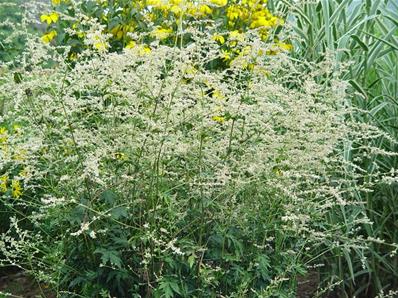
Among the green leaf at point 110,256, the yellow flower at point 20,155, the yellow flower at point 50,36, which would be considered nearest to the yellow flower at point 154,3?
the yellow flower at point 50,36

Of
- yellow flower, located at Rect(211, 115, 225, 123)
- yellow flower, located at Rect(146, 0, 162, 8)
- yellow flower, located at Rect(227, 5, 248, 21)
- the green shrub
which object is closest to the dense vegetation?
yellow flower, located at Rect(211, 115, 225, 123)

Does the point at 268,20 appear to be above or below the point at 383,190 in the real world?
above

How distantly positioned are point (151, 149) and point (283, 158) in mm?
542

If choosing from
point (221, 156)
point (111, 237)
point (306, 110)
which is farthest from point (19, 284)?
point (306, 110)

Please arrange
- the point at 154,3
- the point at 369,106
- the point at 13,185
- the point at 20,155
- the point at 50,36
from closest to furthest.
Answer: the point at 20,155
the point at 13,185
the point at 369,106
the point at 154,3
the point at 50,36

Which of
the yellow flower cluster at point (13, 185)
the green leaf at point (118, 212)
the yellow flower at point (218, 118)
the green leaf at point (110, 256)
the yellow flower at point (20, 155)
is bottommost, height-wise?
the yellow flower cluster at point (13, 185)

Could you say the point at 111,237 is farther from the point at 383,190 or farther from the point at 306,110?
the point at 383,190

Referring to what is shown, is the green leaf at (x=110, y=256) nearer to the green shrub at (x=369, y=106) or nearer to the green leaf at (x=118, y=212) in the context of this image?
the green leaf at (x=118, y=212)

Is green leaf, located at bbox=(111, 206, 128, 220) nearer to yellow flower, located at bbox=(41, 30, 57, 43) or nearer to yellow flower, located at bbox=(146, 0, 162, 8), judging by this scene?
yellow flower, located at bbox=(146, 0, 162, 8)

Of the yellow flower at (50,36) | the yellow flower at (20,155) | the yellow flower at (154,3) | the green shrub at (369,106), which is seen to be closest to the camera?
the yellow flower at (20,155)

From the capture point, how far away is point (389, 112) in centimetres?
390

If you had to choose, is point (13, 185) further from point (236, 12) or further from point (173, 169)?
point (236, 12)

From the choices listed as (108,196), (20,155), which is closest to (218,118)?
(108,196)

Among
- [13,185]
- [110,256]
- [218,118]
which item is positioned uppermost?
[218,118]
